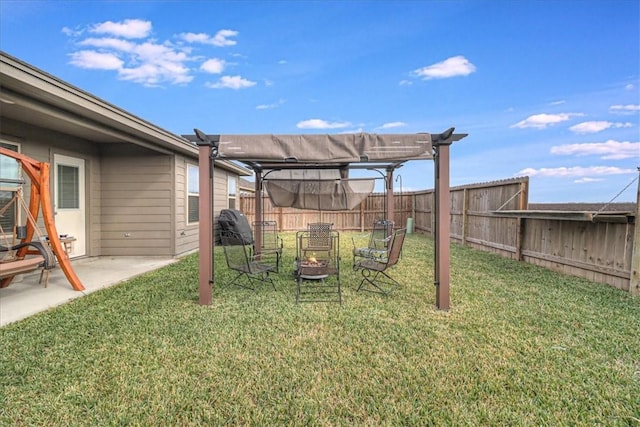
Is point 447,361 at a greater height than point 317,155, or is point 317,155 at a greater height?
point 317,155

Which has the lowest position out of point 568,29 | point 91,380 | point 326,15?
point 91,380

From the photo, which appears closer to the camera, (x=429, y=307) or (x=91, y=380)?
(x=91, y=380)

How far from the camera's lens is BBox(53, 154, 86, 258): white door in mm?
6199

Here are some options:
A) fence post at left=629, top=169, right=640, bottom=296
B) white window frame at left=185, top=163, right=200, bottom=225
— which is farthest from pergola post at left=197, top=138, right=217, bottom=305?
fence post at left=629, top=169, right=640, bottom=296

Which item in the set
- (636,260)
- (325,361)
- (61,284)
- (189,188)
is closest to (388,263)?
(325,361)

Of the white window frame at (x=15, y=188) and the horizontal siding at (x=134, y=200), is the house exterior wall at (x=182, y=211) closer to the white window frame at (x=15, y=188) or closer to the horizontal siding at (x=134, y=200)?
the horizontal siding at (x=134, y=200)

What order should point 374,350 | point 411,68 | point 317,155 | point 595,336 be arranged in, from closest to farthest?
1. point 374,350
2. point 595,336
3. point 317,155
4. point 411,68

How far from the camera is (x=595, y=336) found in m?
3.08

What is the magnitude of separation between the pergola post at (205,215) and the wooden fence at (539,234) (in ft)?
18.1

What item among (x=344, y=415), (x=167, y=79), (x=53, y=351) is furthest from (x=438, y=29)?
(x=53, y=351)

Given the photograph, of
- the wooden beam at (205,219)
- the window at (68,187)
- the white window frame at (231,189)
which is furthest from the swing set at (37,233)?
the white window frame at (231,189)

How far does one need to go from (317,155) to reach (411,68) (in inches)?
310

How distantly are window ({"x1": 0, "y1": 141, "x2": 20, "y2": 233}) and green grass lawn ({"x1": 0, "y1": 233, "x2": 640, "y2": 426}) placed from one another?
A: 2475mm

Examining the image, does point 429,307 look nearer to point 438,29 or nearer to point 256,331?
point 256,331
